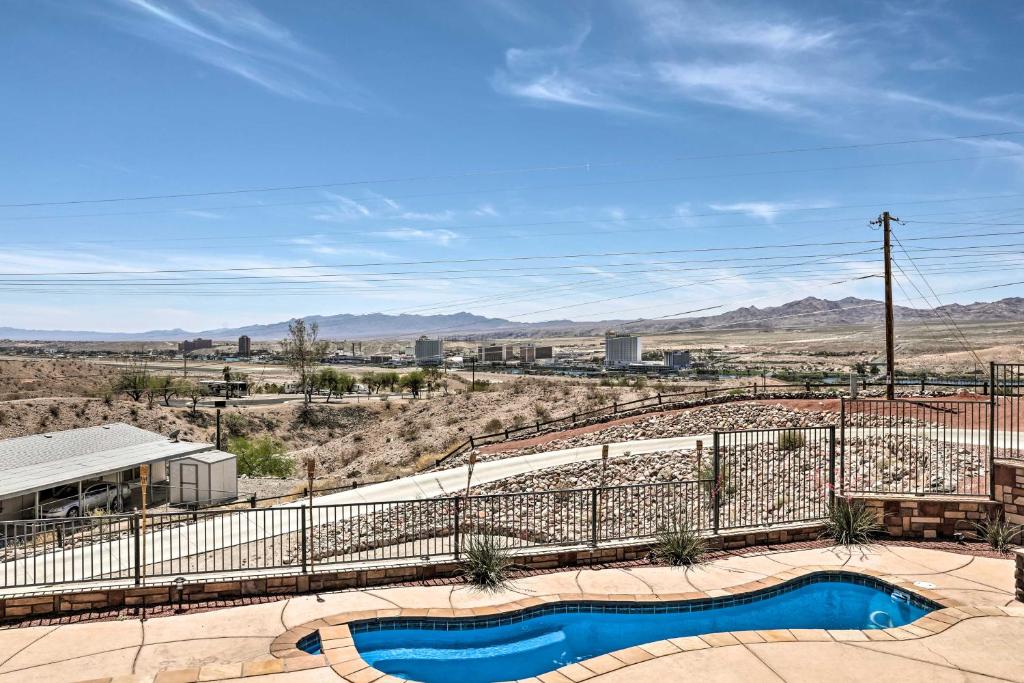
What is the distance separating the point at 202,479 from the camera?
102 feet

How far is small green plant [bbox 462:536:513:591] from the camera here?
38.0 feet

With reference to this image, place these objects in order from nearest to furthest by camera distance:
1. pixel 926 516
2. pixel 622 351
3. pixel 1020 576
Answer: pixel 1020 576 → pixel 926 516 → pixel 622 351

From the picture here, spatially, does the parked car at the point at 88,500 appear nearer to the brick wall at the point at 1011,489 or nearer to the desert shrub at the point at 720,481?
the desert shrub at the point at 720,481

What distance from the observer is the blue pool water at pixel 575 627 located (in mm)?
9664

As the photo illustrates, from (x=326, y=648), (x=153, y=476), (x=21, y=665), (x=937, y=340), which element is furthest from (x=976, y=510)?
(x=937, y=340)

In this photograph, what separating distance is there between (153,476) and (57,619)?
883 inches

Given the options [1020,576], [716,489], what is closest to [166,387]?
[716,489]

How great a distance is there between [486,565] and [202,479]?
23.6 metres

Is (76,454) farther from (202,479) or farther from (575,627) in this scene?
(575,627)

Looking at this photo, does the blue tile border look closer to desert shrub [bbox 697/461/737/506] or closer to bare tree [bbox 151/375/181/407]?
desert shrub [bbox 697/461/737/506]

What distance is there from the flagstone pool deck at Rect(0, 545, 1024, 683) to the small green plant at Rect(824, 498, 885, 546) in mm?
1552

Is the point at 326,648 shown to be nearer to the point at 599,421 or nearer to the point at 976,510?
the point at 976,510

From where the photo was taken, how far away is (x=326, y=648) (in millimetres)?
9141

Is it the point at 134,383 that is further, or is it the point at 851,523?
the point at 134,383
